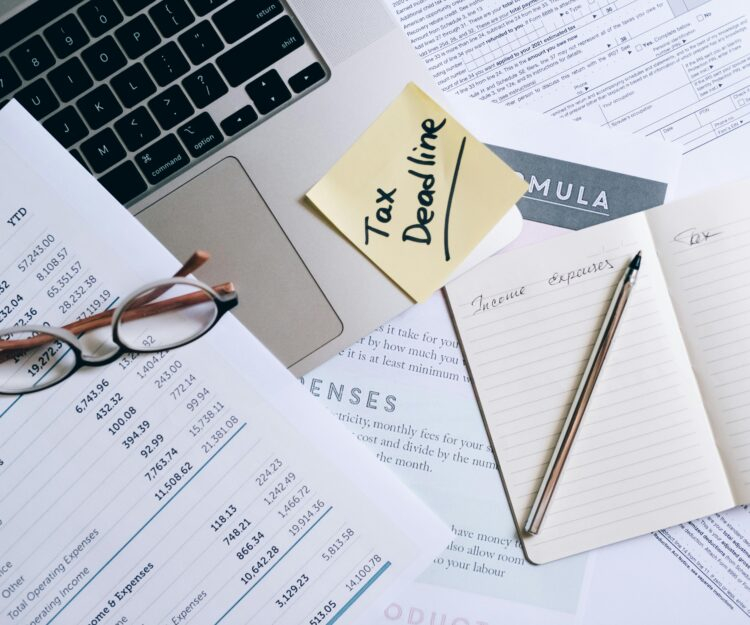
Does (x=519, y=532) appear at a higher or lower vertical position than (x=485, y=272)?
lower

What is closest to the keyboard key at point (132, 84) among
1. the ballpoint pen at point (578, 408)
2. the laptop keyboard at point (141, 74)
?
the laptop keyboard at point (141, 74)

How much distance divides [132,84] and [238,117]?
7cm

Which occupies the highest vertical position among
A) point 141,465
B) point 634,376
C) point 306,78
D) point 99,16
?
point 99,16

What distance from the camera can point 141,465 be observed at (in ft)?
1.52

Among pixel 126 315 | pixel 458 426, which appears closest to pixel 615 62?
pixel 458 426

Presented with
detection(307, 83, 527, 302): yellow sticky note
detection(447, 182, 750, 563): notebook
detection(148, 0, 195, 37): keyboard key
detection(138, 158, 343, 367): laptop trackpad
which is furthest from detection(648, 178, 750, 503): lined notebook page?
detection(148, 0, 195, 37): keyboard key

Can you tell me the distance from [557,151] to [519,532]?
28 centimetres

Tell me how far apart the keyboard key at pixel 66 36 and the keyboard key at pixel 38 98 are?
23 mm

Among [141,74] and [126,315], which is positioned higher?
[141,74]

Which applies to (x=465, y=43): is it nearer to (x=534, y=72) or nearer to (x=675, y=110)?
(x=534, y=72)

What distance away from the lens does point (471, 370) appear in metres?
0.53

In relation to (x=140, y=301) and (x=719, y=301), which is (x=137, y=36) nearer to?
(x=140, y=301)

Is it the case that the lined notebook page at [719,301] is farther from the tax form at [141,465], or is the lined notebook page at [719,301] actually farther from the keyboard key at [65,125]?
the keyboard key at [65,125]

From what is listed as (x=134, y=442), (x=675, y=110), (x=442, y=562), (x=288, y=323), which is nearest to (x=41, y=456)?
(x=134, y=442)
